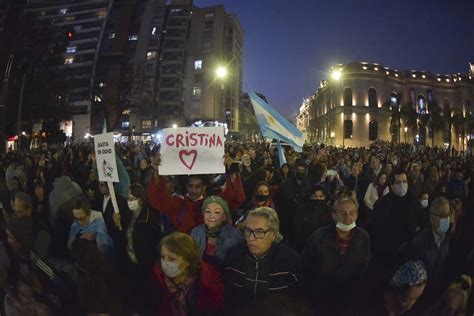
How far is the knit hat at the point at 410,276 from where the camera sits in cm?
276

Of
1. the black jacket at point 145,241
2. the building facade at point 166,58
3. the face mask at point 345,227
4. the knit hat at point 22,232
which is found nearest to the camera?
the knit hat at point 22,232

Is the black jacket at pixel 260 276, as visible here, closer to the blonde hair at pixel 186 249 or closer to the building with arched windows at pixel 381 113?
the blonde hair at pixel 186 249

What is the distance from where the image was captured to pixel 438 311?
2531mm

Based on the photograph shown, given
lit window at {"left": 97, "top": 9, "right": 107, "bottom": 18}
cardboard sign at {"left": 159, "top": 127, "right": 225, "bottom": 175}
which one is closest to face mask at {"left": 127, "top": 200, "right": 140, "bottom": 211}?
cardboard sign at {"left": 159, "top": 127, "right": 225, "bottom": 175}

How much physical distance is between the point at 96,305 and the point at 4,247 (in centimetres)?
137

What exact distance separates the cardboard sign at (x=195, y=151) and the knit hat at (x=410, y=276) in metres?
2.73

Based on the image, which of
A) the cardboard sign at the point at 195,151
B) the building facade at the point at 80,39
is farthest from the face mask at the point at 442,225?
the building facade at the point at 80,39

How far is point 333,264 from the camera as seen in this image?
3.66 meters

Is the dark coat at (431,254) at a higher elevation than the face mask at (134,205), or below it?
below

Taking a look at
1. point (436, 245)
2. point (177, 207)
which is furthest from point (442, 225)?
point (177, 207)

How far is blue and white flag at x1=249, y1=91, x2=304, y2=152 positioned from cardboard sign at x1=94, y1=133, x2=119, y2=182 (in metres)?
3.20

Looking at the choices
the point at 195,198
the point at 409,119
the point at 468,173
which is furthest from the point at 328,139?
the point at 195,198

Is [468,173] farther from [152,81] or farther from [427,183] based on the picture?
[152,81]

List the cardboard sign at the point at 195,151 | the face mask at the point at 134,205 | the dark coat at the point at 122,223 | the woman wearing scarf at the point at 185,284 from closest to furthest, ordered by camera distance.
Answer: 1. the woman wearing scarf at the point at 185,284
2. the face mask at the point at 134,205
3. the dark coat at the point at 122,223
4. the cardboard sign at the point at 195,151
